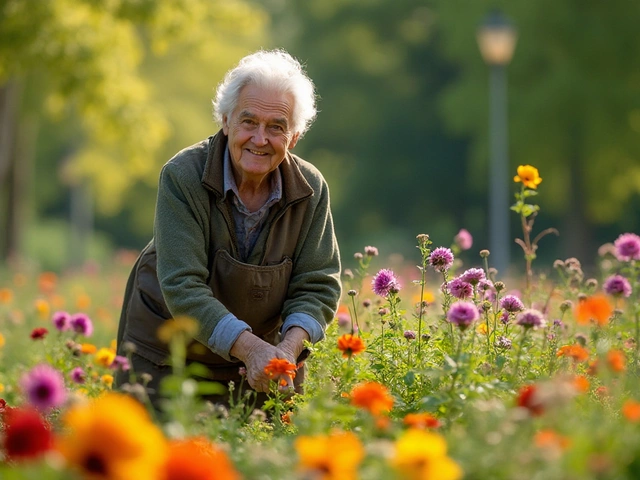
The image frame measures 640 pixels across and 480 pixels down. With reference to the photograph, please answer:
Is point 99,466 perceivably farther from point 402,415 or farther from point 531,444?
point 402,415

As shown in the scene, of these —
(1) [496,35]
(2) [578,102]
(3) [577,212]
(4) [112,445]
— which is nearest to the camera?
(4) [112,445]

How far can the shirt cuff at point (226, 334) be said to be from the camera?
370 cm

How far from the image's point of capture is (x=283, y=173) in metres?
4.25

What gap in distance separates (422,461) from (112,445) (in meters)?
0.53

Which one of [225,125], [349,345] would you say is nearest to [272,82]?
[225,125]

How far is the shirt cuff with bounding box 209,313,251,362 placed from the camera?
3699 millimetres

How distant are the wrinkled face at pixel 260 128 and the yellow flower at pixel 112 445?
2.29 meters

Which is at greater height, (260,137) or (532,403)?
(260,137)

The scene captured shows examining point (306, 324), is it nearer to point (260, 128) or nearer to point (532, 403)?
point (260, 128)

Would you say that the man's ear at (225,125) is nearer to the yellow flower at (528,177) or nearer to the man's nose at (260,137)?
the man's nose at (260,137)

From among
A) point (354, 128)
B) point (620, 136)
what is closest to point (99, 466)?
point (620, 136)

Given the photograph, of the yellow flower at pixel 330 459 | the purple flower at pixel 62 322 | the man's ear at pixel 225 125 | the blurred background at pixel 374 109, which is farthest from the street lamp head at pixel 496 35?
the yellow flower at pixel 330 459

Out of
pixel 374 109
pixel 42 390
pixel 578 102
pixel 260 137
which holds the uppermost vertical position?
pixel 374 109

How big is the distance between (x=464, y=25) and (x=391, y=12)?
4813mm
